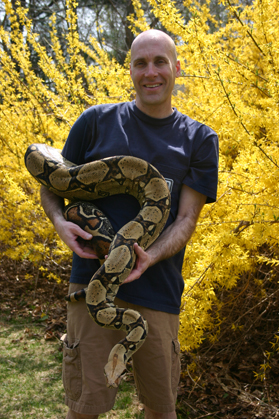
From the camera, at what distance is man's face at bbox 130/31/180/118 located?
263cm

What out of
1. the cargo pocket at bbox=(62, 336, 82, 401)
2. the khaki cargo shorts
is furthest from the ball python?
the cargo pocket at bbox=(62, 336, 82, 401)

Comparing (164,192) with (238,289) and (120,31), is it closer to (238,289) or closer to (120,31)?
(238,289)

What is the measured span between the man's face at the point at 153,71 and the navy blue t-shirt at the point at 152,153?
10cm

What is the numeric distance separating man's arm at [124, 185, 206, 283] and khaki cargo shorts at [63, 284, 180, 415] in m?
0.40

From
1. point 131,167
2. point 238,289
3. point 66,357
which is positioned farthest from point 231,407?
point 131,167

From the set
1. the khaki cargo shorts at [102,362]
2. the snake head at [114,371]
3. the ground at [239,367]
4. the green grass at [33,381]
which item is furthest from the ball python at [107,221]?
the green grass at [33,381]

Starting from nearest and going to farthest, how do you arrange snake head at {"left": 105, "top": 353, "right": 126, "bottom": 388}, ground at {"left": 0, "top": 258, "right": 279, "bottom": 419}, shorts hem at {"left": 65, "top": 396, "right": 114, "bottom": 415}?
1. snake head at {"left": 105, "top": 353, "right": 126, "bottom": 388}
2. shorts hem at {"left": 65, "top": 396, "right": 114, "bottom": 415}
3. ground at {"left": 0, "top": 258, "right": 279, "bottom": 419}

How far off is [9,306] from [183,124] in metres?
5.37

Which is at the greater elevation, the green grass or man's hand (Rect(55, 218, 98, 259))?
man's hand (Rect(55, 218, 98, 259))

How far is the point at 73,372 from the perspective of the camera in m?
2.47

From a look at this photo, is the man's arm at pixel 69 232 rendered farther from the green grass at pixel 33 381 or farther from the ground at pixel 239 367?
the green grass at pixel 33 381

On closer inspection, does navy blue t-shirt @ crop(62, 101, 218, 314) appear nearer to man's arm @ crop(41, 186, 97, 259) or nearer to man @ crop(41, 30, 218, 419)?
man @ crop(41, 30, 218, 419)

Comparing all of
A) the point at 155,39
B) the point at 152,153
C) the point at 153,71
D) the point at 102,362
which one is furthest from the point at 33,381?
the point at 155,39

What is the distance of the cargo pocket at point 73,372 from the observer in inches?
96.0
